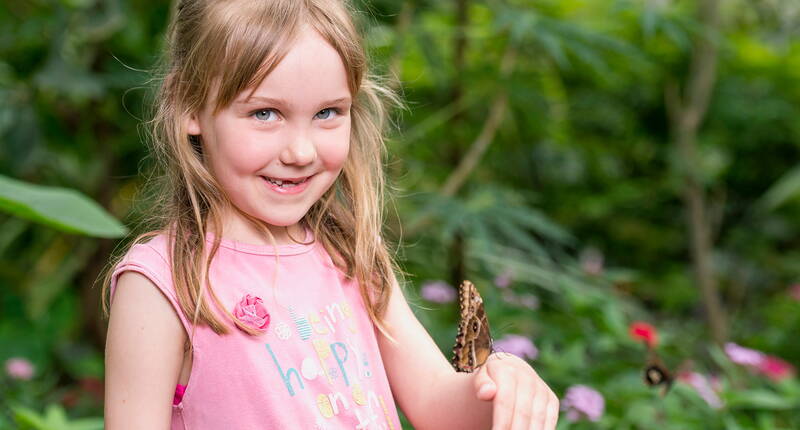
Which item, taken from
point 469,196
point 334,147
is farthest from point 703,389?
point 334,147

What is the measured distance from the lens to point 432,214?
2.52m

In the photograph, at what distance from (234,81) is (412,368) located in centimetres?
49

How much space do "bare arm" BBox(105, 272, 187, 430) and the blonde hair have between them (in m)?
0.03

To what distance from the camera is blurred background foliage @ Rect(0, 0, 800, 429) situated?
7.49 ft

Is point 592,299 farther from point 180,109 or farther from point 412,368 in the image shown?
point 180,109

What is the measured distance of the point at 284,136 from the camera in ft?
3.84

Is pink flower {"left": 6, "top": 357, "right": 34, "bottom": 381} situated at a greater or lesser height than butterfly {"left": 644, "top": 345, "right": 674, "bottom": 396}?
lesser

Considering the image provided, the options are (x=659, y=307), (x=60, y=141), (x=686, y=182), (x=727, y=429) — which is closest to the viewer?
(x=727, y=429)

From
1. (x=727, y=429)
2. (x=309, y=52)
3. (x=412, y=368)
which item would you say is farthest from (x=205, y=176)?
(x=727, y=429)

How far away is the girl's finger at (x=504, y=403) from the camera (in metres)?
1.11

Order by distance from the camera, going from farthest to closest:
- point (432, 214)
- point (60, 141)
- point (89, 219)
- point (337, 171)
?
point (60, 141)
point (432, 214)
point (89, 219)
point (337, 171)

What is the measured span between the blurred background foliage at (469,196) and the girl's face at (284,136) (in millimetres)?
369

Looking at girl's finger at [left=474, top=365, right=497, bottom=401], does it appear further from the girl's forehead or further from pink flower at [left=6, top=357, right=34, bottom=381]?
pink flower at [left=6, top=357, right=34, bottom=381]

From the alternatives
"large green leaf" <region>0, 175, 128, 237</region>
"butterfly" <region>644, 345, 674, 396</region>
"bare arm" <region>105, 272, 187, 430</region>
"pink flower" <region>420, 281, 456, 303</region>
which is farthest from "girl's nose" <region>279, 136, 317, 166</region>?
"pink flower" <region>420, 281, 456, 303</region>
